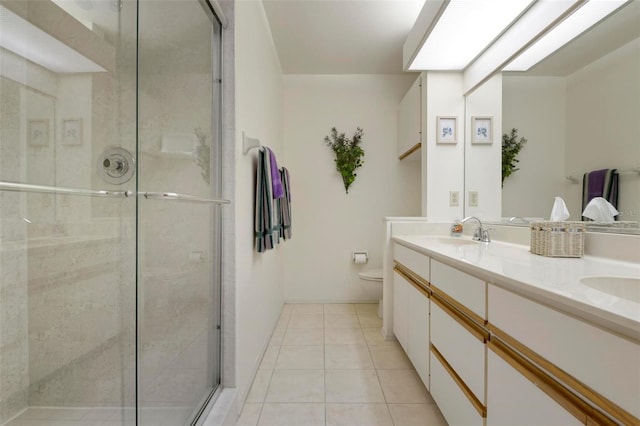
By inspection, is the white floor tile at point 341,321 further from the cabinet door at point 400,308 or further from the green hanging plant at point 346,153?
the green hanging plant at point 346,153

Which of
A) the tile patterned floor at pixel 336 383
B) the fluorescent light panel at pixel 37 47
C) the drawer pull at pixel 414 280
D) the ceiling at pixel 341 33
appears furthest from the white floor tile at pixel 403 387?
the ceiling at pixel 341 33

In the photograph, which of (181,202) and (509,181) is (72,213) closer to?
(181,202)

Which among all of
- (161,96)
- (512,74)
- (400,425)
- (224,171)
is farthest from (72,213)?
(512,74)

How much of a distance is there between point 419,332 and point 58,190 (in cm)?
169

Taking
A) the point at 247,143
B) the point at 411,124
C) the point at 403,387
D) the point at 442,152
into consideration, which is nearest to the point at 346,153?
the point at 411,124

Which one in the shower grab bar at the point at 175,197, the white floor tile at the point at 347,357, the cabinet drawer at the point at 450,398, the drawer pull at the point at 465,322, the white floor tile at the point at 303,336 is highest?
the shower grab bar at the point at 175,197

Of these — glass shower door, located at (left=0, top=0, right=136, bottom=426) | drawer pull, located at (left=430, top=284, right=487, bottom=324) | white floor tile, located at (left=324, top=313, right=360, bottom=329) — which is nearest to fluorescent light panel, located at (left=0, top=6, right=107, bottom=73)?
glass shower door, located at (left=0, top=0, right=136, bottom=426)

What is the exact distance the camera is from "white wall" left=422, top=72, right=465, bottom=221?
221 centimetres

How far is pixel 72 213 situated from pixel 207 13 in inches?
43.7

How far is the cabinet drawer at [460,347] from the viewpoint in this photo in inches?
36.5

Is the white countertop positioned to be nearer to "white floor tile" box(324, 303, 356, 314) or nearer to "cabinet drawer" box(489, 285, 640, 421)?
"cabinet drawer" box(489, 285, 640, 421)

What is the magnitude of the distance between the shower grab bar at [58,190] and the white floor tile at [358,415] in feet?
4.56

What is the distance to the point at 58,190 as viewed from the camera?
0.72 metres

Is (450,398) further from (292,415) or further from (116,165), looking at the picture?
(116,165)
